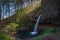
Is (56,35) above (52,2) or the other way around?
the other way around

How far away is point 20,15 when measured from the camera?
1883 centimetres

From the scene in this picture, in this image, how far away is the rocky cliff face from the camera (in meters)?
16.4

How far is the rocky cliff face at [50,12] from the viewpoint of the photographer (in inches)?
645

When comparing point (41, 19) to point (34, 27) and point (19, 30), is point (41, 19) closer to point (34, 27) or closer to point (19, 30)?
point (34, 27)

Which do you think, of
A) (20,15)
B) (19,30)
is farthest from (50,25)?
(20,15)

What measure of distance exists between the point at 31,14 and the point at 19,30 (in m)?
3.09

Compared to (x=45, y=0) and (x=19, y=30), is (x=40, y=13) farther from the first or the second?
(x=19, y=30)

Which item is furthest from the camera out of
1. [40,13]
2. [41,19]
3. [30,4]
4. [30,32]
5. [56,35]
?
[30,4]

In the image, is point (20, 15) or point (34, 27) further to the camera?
point (20, 15)

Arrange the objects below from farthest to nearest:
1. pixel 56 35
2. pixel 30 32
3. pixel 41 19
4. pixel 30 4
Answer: pixel 30 4 < pixel 41 19 < pixel 30 32 < pixel 56 35

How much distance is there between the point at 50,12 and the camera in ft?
54.5

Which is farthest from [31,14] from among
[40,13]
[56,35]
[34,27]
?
[56,35]

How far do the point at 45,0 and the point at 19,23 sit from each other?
279 cm

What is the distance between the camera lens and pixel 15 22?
18.0m
